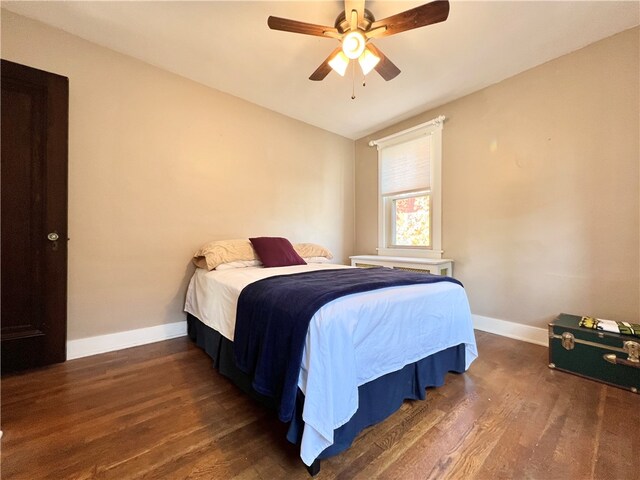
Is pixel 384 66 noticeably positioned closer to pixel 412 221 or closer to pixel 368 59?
pixel 368 59

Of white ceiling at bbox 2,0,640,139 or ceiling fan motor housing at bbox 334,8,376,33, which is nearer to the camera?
ceiling fan motor housing at bbox 334,8,376,33

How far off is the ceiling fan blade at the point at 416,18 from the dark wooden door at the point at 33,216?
246cm

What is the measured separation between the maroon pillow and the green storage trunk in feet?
7.42

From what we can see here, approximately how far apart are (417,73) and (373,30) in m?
1.12

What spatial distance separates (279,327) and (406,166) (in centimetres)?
303

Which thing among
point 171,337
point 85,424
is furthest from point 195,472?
point 171,337

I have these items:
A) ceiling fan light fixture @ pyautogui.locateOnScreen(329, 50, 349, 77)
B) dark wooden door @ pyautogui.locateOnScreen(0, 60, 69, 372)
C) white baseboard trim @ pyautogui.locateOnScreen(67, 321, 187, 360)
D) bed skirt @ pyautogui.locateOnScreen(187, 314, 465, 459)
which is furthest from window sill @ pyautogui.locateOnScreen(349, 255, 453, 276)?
dark wooden door @ pyautogui.locateOnScreen(0, 60, 69, 372)

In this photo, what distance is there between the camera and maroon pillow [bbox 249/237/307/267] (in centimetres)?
265

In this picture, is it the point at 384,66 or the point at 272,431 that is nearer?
the point at 272,431

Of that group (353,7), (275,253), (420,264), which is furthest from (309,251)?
(353,7)

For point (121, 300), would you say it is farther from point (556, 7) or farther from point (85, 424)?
point (556, 7)

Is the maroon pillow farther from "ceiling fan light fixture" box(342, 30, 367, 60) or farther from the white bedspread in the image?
"ceiling fan light fixture" box(342, 30, 367, 60)

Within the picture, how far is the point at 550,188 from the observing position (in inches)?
94.6

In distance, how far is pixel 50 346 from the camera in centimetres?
199
